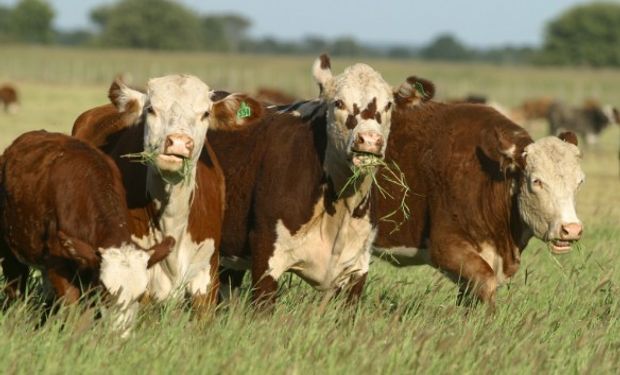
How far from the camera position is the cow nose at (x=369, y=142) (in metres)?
7.73

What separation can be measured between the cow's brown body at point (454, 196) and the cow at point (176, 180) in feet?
4.84

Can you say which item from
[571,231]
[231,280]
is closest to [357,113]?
[571,231]

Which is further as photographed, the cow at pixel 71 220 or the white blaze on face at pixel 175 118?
A: the white blaze on face at pixel 175 118

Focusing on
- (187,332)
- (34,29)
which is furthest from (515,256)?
(34,29)

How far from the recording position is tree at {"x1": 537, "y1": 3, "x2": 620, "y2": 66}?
136m

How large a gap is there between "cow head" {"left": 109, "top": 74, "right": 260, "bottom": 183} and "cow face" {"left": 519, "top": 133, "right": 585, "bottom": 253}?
7.39ft

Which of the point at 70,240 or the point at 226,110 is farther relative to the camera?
the point at 226,110

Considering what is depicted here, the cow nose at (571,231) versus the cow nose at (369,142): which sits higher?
the cow nose at (369,142)

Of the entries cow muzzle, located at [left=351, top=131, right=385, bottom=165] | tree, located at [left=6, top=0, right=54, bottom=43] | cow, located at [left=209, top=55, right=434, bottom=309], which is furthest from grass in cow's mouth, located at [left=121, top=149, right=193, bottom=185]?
tree, located at [left=6, top=0, right=54, bottom=43]

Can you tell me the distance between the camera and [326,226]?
830 cm

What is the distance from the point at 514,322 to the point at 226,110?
2178mm

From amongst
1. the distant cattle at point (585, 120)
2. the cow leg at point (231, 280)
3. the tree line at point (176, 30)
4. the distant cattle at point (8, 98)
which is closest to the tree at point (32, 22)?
the tree line at point (176, 30)

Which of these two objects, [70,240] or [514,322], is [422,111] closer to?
[514,322]

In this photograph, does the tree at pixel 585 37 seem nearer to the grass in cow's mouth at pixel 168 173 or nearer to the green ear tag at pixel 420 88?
the green ear tag at pixel 420 88
